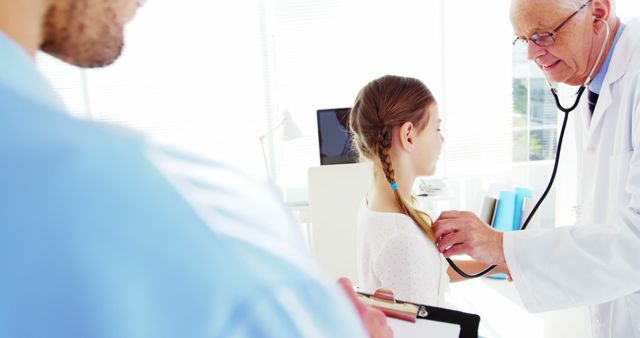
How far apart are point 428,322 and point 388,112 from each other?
80cm

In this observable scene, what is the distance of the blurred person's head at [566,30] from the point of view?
48.1 inches

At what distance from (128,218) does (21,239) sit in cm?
5

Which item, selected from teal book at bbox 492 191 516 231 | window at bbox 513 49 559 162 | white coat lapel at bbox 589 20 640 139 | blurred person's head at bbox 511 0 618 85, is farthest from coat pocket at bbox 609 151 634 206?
window at bbox 513 49 559 162

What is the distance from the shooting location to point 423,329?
55cm

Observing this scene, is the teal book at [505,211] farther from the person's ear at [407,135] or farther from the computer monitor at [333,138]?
the person's ear at [407,135]

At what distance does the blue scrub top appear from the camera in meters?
0.19

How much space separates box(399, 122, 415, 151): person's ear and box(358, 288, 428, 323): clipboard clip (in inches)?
28.8

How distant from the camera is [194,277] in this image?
0.64ft

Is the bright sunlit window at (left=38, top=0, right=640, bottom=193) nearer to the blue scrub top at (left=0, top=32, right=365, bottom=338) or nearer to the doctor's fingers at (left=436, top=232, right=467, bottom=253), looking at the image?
the doctor's fingers at (left=436, top=232, right=467, bottom=253)

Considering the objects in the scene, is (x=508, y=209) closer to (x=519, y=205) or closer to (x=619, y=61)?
(x=519, y=205)

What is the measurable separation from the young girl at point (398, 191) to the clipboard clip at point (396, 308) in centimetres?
54

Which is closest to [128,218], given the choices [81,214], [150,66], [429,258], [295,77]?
[81,214]

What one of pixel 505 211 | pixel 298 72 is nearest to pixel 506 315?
pixel 505 211

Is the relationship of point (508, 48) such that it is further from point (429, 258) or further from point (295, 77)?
point (429, 258)
